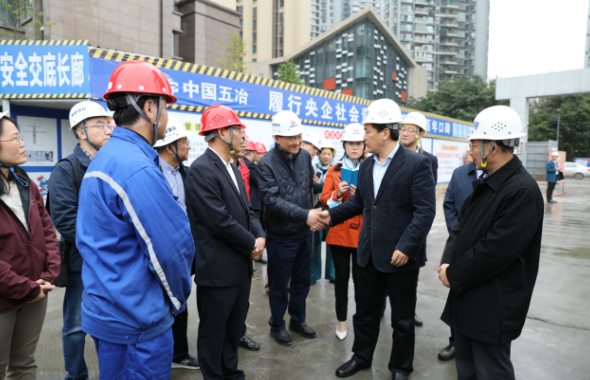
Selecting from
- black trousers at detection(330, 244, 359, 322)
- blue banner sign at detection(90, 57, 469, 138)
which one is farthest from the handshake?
A: blue banner sign at detection(90, 57, 469, 138)

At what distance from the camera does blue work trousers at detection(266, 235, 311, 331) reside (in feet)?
11.9

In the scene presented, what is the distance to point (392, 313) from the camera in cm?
296

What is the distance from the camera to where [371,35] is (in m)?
49.0

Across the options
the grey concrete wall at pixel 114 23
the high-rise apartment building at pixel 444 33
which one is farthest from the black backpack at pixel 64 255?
the high-rise apartment building at pixel 444 33

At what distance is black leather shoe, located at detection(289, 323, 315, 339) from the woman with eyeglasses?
222 centimetres

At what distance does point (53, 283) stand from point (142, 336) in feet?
4.19

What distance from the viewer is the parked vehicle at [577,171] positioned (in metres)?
33.0

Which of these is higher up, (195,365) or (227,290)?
(227,290)

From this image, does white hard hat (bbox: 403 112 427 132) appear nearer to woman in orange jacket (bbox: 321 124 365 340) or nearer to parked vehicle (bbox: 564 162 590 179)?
woman in orange jacket (bbox: 321 124 365 340)

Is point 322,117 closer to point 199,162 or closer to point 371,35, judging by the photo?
point 199,162

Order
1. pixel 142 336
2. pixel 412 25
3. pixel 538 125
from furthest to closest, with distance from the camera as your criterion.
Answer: pixel 412 25 → pixel 538 125 → pixel 142 336

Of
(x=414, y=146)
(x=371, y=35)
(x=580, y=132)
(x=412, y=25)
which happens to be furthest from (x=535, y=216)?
(x=412, y=25)

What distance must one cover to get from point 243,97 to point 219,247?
268 inches

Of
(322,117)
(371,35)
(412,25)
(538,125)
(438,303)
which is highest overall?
Result: (412,25)
